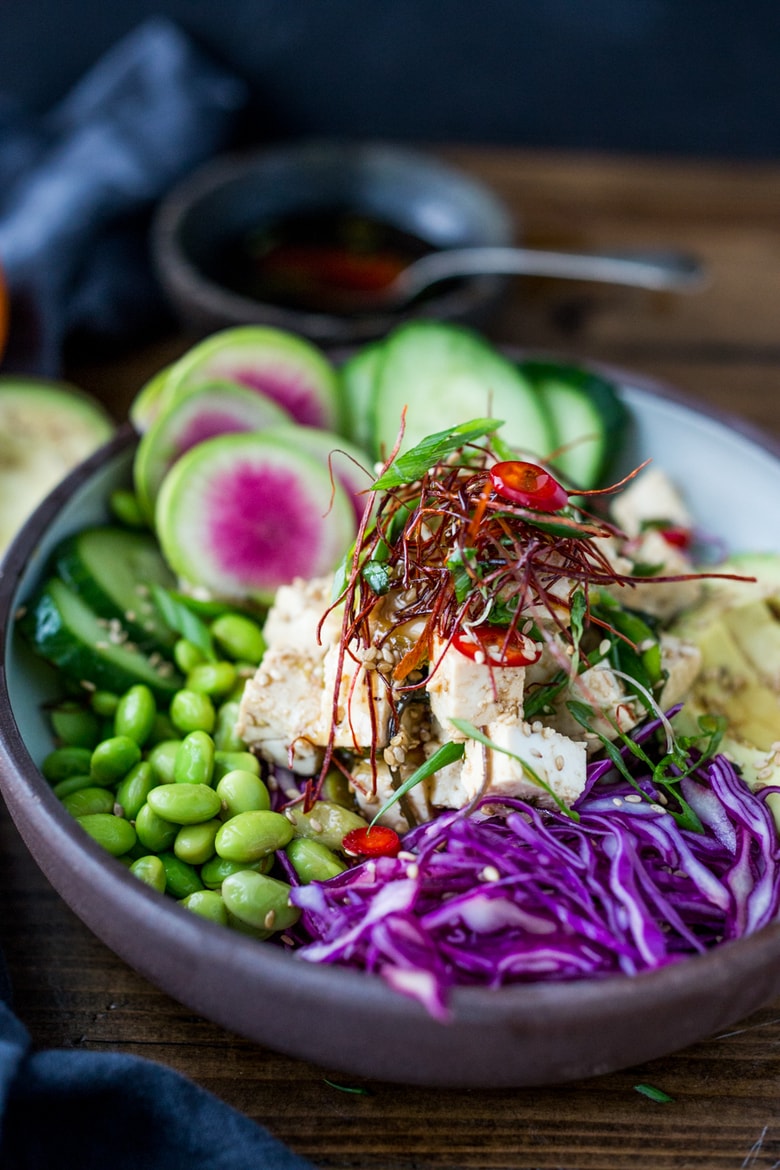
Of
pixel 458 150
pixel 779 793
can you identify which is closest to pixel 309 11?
pixel 458 150

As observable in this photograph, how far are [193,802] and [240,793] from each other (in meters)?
0.11

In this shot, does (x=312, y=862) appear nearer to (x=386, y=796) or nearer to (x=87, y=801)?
(x=386, y=796)

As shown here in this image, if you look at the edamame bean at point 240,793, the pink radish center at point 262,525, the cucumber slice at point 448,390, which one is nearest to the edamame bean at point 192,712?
the edamame bean at point 240,793

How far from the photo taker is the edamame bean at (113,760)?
8.11 ft

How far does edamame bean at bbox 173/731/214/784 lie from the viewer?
7.93 feet

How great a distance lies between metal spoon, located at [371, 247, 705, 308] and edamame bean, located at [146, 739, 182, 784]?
2.38m

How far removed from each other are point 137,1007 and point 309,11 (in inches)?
188

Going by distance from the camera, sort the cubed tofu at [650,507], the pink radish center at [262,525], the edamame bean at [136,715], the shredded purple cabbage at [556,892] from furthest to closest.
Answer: the cubed tofu at [650,507], the pink radish center at [262,525], the edamame bean at [136,715], the shredded purple cabbage at [556,892]

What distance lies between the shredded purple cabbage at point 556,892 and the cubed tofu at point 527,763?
54mm

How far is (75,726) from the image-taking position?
2.66 meters

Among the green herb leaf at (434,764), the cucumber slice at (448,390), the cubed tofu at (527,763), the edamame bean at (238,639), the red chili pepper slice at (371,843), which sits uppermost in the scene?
the cucumber slice at (448,390)

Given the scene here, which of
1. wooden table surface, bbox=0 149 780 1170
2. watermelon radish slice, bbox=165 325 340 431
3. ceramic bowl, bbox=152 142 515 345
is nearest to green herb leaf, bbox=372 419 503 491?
watermelon radish slice, bbox=165 325 340 431

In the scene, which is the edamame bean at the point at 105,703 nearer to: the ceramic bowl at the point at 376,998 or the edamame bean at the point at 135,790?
the edamame bean at the point at 135,790

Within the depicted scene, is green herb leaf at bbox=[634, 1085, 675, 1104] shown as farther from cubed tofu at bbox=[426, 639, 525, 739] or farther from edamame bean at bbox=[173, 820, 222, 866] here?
edamame bean at bbox=[173, 820, 222, 866]
